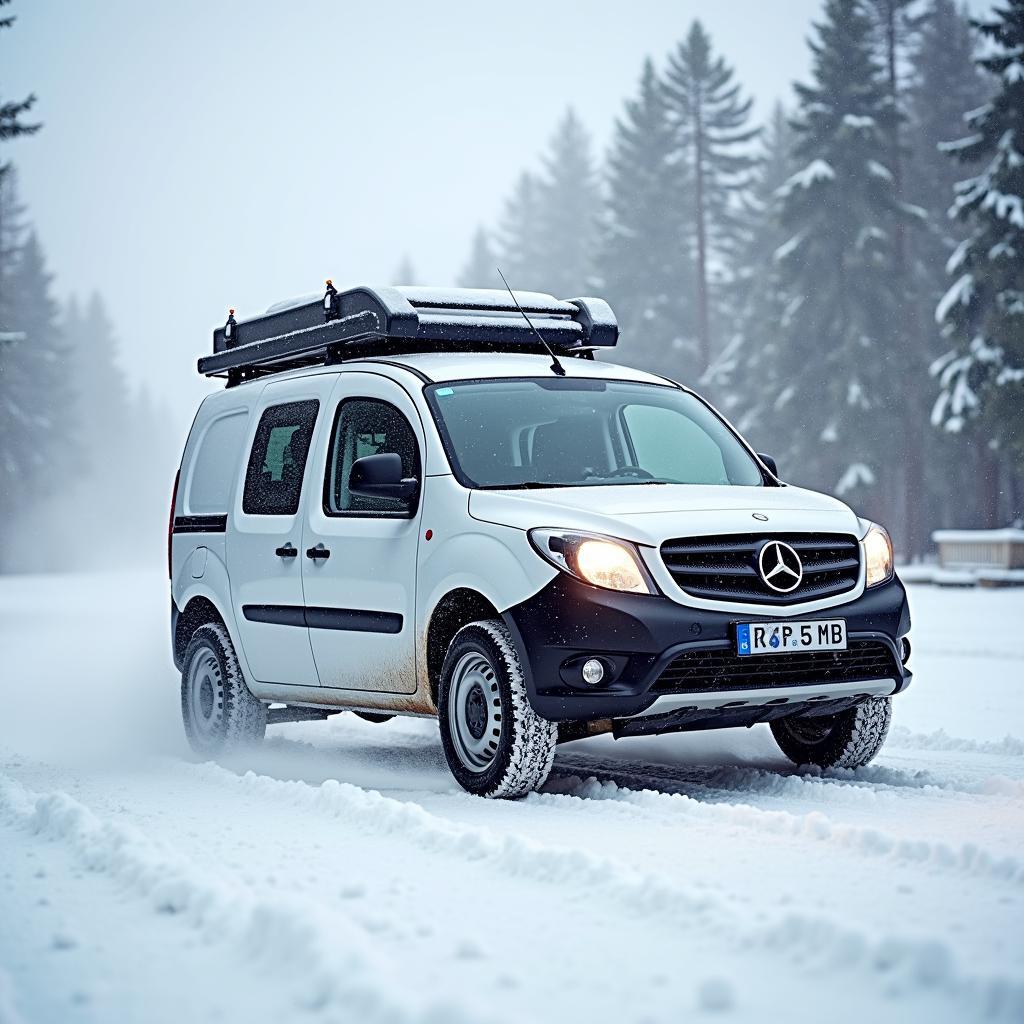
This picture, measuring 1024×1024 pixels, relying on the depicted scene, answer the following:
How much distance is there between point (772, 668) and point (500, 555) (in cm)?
124

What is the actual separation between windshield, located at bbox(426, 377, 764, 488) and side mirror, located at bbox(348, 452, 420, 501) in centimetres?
28

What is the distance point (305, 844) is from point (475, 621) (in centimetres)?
153

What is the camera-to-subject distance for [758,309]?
50.8m

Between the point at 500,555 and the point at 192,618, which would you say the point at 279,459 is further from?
the point at 500,555

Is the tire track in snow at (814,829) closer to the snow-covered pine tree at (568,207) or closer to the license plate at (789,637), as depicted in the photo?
the license plate at (789,637)

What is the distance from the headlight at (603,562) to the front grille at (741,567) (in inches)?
5.4

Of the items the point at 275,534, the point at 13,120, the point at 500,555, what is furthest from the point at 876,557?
the point at 13,120

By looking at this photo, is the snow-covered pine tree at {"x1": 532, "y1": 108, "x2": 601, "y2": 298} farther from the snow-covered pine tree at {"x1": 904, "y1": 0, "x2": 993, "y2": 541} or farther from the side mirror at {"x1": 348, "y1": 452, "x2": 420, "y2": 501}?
the side mirror at {"x1": 348, "y1": 452, "x2": 420, "y2": 501}

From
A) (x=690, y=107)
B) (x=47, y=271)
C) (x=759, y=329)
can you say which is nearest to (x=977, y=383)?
(x=759, y=329)

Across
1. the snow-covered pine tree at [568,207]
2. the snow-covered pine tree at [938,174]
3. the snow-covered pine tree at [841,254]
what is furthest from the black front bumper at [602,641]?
the snow-covered pine tree at [568,207]

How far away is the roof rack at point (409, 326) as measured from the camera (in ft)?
26.5

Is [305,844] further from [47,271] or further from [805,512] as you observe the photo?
[47,271]

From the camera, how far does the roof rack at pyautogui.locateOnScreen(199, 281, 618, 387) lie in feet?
26.5

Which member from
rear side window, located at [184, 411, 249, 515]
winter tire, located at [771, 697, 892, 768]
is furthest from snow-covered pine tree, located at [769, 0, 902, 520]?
winter tire, located at [771, 697, 892, 768]
